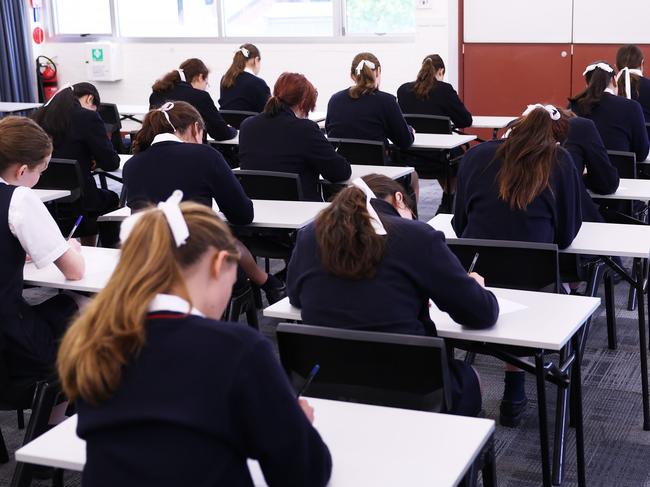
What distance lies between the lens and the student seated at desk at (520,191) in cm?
335

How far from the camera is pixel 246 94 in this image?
24.4 feet

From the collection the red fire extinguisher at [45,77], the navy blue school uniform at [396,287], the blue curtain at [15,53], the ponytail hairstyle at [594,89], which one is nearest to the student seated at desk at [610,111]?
the ponytail hairstyle at [594,89]

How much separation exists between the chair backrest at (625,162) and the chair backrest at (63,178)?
280cm

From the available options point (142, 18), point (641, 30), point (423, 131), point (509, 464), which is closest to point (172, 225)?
point (509, 464)

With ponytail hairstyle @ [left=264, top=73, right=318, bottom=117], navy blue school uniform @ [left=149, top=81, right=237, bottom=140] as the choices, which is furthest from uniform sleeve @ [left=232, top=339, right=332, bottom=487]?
navy blue school uniform @ [left=149, top=81, right=237, bottom=140]

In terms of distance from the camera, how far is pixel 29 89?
1120 cm

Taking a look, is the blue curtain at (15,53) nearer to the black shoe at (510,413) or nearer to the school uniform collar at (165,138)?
the school uniform collar at (165,138)

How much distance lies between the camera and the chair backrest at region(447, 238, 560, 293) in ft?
10.3

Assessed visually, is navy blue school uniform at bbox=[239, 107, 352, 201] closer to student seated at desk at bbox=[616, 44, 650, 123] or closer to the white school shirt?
the white school shirt

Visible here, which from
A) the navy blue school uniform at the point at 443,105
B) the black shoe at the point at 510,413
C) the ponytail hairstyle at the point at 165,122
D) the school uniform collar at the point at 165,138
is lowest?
the black shoe at the point at 510,413

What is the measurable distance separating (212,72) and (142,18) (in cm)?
113

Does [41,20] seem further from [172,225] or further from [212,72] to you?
[172,225]

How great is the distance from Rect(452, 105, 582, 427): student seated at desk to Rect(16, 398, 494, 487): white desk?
1502 mm

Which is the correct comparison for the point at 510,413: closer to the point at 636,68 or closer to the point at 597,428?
the point at 597,428
